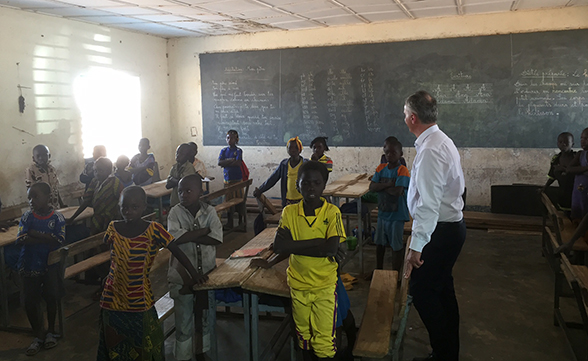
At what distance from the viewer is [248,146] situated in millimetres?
8438

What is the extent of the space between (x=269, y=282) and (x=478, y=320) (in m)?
2.14

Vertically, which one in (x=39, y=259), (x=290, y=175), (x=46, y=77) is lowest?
(x=39, y=259)

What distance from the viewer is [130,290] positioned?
249cm

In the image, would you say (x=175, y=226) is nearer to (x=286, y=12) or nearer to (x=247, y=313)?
(x=247, y=313)

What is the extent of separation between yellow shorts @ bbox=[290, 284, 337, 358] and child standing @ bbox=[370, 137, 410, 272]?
6.33ft

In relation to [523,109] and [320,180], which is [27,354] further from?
[523,109]

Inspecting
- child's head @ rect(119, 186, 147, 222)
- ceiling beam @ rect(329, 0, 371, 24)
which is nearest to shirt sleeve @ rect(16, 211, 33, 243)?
child's head @ rect(119, 186, 147, 222)

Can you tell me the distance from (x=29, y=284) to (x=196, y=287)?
5.46 ft

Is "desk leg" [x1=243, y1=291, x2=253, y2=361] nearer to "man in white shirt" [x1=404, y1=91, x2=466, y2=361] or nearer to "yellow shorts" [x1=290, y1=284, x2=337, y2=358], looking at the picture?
"yellow shorts" [x1=290, y1=284, x2=337, y2=358]

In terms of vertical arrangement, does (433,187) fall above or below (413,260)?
above

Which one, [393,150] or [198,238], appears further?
[393,150]

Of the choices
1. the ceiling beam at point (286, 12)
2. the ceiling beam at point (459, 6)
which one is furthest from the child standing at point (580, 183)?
the ceiling beam at point (286, 12)

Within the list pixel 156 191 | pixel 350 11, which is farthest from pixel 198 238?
pixel 350 11

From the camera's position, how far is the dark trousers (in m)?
2.63
